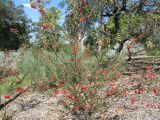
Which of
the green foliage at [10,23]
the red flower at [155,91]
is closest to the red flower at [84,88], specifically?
the red flower at [155,91]

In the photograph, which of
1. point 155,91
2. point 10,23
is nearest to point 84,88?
point 155,91

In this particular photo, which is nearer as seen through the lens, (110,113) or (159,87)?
(110,113)

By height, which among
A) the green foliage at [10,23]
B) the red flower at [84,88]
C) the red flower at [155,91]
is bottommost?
the red flower at [155,91]

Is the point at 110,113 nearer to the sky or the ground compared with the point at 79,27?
nearer to the ground

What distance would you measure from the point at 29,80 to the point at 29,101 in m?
1.90

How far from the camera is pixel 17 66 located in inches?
450

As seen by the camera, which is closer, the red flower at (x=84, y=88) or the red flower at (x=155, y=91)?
Result: the red flower at (x=84, y=88)

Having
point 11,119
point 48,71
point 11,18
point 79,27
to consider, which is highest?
point 11,18

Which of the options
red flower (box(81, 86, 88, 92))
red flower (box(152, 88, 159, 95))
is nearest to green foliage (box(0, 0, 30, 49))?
red flower (box(152, 88, 159, 95))

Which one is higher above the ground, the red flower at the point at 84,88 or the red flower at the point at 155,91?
the red flower at the point at 84,88

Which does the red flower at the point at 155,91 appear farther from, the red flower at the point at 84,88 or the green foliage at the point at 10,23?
the green foliage at the point at 10,23

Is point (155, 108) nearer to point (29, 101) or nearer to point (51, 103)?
point (51, 103)

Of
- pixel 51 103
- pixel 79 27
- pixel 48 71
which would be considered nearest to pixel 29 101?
pixel 51 103

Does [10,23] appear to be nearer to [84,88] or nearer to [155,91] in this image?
[155,91]
